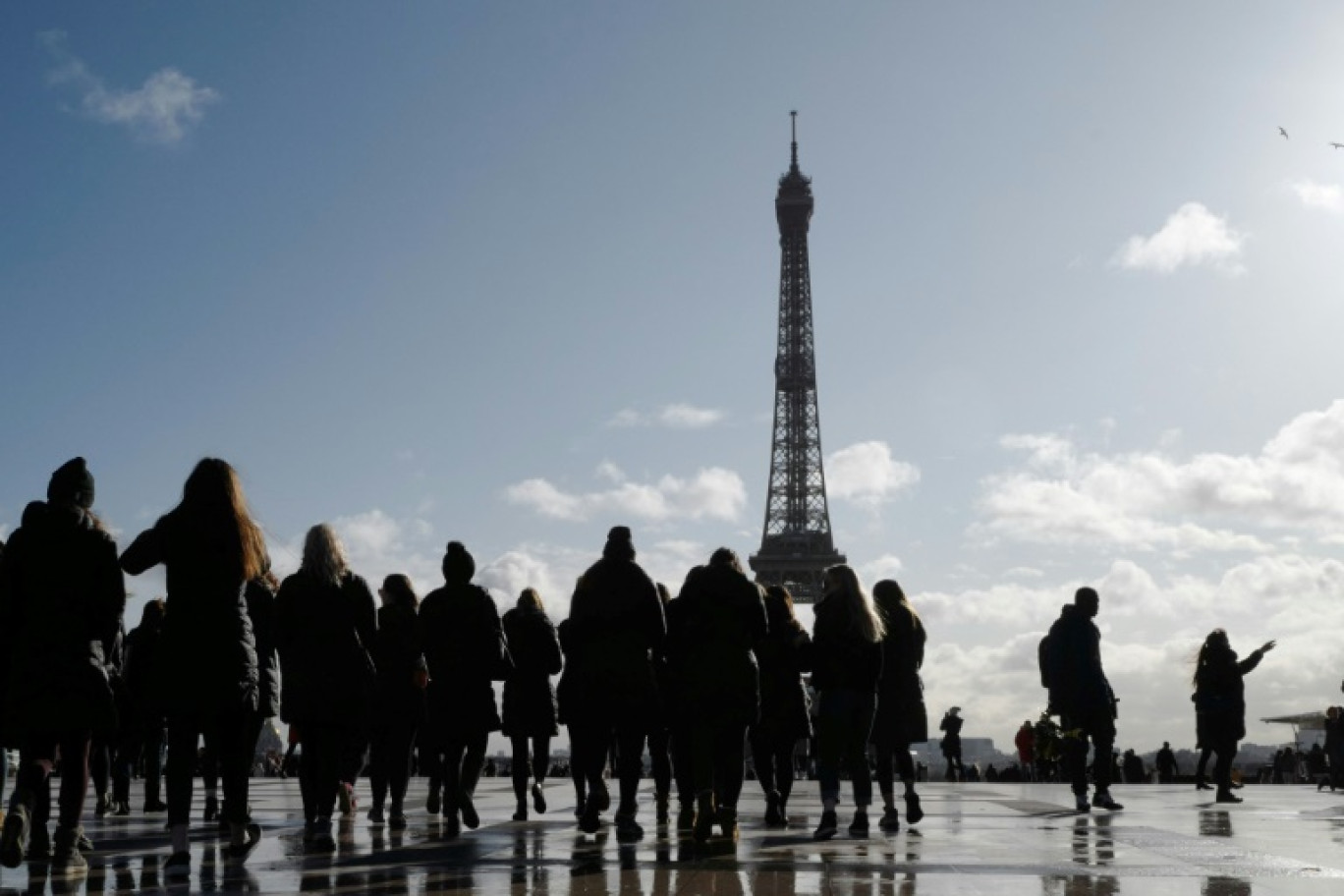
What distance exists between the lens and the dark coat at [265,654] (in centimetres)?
802

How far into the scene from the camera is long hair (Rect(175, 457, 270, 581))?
722cm

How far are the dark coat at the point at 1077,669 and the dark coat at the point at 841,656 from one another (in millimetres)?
3738

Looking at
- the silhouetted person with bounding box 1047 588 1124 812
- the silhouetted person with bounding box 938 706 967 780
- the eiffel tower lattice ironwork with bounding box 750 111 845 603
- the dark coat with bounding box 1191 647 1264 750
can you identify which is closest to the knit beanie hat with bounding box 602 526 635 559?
the silhouetted person with bounding box 1047 588 1124 812

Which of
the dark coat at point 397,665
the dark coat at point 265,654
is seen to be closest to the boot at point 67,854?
the dark coat at point 265,654

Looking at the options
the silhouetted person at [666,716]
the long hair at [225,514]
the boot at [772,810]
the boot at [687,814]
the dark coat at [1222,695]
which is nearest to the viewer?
the long hair at [225,514]

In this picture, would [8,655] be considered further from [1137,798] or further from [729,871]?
[1137,798]

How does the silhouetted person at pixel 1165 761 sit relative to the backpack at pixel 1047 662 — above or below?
below

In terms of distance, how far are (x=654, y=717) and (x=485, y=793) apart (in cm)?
938

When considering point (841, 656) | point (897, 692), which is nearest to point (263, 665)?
point (841, 656)

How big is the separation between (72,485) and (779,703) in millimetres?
5692

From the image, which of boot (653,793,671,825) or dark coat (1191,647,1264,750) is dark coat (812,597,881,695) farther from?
dark coat (1191,647,1264,750)

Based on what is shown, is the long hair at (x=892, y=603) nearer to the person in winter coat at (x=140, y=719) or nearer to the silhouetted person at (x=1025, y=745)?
the person in winter coat at (x=140, y=719)

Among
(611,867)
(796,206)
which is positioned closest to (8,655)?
(611,867)

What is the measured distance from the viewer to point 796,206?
106438 millimetres
